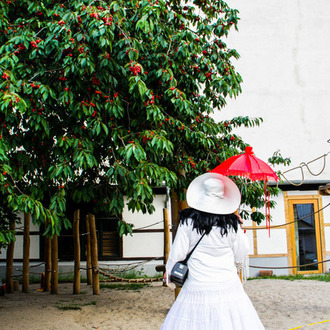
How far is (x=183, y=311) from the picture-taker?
293 cm

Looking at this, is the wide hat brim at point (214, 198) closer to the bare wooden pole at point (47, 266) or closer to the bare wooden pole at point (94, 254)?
the bare wooden pole at point (94, 254)

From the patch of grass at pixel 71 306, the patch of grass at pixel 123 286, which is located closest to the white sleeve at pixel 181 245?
the patch of grass at pixel 71 306

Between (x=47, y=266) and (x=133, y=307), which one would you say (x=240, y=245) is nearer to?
(x=133, y=307)

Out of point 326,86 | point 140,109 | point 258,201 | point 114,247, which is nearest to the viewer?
point 140,109

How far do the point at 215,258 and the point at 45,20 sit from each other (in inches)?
154

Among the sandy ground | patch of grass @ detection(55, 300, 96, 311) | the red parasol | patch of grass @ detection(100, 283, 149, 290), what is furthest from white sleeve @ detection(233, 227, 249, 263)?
patch of grass @ detection(100, 283, 149, 290)

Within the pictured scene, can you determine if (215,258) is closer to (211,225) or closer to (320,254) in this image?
(211,225)

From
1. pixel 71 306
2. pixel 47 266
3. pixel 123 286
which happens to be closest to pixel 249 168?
pixel 71 306

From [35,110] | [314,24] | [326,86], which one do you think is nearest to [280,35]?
[314,24]

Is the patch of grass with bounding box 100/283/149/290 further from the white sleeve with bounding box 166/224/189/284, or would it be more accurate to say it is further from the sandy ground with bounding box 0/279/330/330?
the white sleeve with bounding box 166/224/189/284

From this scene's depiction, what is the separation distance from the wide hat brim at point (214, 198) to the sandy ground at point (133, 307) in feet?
12.2

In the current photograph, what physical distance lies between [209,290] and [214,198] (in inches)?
24.5

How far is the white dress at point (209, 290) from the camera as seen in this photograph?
287 centimetres

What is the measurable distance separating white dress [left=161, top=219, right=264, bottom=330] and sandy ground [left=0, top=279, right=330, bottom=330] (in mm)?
3496
